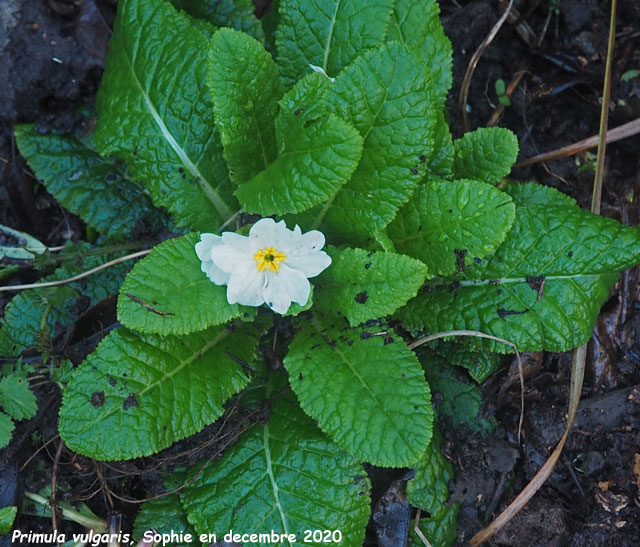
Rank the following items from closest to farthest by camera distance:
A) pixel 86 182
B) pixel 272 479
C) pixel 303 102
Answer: pixel 303 102
pixel 272 479
pixel 86 182

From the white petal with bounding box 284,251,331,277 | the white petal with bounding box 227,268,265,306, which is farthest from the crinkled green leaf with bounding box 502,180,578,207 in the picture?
the white petal with bounding box 227,268,265,306

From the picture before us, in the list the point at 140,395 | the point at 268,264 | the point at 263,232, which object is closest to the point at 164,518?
the point at 140,395

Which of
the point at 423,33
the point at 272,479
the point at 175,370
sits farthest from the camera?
the point at 423,33

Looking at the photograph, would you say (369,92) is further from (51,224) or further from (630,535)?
(630,535)

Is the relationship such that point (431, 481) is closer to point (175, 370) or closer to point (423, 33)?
point (175, 370)

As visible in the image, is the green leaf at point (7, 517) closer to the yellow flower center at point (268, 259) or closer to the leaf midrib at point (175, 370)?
the leaf midrib at point (175, 370)

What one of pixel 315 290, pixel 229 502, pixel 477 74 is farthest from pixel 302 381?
pixel 477 74
